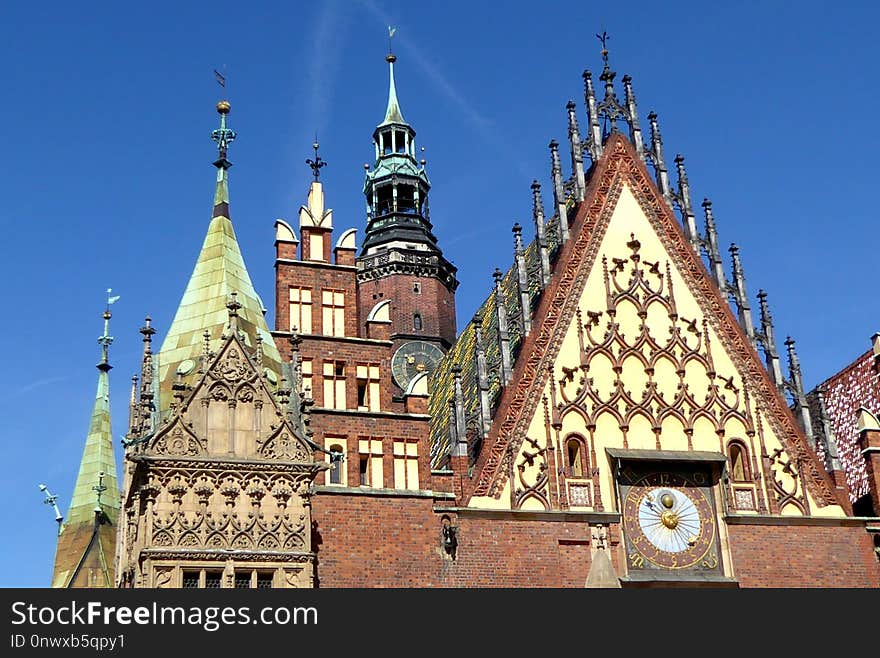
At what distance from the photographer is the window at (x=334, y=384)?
2609cm

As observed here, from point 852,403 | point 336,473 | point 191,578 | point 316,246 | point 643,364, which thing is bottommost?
point 191,578

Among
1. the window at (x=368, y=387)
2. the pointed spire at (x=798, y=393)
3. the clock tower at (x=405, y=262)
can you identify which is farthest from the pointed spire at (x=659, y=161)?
the clock tower at (x=405, y=262)

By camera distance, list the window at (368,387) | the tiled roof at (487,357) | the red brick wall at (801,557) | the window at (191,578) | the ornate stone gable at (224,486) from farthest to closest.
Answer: the tiled roof at (487,357)
the red brick wall at (801,557)
the window at (368,387)
the ornate stone gable at (224,486)
the window at (191,578)

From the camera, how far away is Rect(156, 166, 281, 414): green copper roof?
968 inches

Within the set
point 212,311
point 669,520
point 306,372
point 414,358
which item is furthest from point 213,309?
point 414,358

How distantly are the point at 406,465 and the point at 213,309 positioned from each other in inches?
182

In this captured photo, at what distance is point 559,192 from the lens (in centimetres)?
2956

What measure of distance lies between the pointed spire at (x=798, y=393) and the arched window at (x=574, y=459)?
196 inches

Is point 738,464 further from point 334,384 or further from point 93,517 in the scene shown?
point 93,517

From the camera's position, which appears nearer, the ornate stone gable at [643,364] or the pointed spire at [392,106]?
the ornate stone gable at [643,364]

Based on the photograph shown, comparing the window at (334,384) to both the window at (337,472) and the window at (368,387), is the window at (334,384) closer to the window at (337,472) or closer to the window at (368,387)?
the window at (368,387)

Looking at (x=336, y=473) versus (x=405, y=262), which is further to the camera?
(x=405, y=262)

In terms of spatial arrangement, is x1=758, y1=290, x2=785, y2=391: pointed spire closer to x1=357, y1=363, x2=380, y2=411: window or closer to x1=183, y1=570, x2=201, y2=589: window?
x1=357, y1=363, x2=380, y2=411: window

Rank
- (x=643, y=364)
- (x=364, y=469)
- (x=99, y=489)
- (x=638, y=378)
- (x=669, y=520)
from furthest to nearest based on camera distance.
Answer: (x=99, y=489) < (x=643, y=364) < (x=638, y=378) < (x=669, y=520) < (x=364, y=469)
